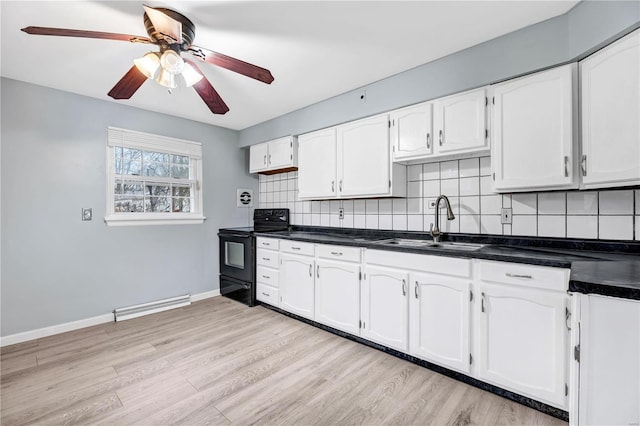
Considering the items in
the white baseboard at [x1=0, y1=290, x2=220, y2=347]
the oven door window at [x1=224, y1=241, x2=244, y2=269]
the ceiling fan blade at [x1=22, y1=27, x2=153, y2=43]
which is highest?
the ceiling fan blade at [x1=22, y1=27, x2=153, y2=43]

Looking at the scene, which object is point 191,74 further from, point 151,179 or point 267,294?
point 267,294

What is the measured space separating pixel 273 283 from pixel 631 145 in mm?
3026

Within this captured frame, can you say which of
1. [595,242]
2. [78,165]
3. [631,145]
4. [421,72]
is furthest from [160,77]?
[595,242]

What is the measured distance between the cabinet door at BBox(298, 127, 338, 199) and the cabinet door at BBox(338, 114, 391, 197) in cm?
11

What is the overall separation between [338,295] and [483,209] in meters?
1.42

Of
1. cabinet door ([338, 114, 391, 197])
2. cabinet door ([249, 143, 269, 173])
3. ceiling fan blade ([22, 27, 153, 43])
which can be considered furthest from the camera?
cabinet door ([249, 143, 269, 173])

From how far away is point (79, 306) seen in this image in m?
2.88

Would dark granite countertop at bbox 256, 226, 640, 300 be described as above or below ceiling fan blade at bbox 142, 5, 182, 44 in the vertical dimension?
below

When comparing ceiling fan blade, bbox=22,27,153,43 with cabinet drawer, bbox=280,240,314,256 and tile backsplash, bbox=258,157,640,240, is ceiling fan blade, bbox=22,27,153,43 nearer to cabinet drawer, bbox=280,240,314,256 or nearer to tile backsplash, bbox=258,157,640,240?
cabinet drawer, bbox=280,240,314,256

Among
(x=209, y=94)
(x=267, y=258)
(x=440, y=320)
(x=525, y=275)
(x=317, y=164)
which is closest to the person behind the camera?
(x=525, y=275)

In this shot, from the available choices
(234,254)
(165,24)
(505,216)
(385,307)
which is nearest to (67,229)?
(234,254)

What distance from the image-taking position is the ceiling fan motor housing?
1659 mm

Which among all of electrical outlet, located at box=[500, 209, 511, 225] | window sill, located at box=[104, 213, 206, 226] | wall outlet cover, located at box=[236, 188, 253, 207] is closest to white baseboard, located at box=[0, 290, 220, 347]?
window sill, located at box=[104, 213, 206, 226]

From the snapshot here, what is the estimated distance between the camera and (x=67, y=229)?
2.81m
